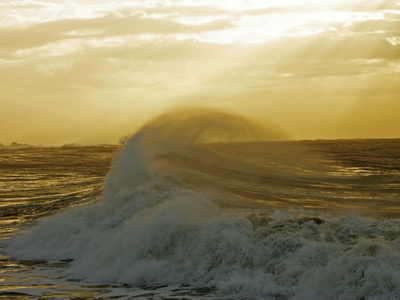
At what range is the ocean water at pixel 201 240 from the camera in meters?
9.55

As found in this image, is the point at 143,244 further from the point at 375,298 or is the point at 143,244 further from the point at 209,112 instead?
the point at 209,112

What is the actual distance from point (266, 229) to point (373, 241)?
2495 mm

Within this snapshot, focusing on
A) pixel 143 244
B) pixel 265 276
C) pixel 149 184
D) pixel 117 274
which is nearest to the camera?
pixel 265 276

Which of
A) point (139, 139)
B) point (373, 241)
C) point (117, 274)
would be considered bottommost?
point (117, 274)

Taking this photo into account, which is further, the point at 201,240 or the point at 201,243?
the point at 201,240

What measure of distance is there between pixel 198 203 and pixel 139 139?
12882mm

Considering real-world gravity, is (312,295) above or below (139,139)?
below

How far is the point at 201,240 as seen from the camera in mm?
11828

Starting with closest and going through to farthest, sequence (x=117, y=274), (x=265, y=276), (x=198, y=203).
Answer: (x=265, y=276) → (x=117, y=274) → (x=198, y=203)

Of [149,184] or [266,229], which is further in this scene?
[149,184]

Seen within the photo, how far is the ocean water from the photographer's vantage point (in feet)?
31.3

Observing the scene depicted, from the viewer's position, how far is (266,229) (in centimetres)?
1199

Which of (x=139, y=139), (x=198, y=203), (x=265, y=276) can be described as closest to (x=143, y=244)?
(x=198, y=203)

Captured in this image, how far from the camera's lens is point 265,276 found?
32.5ft
